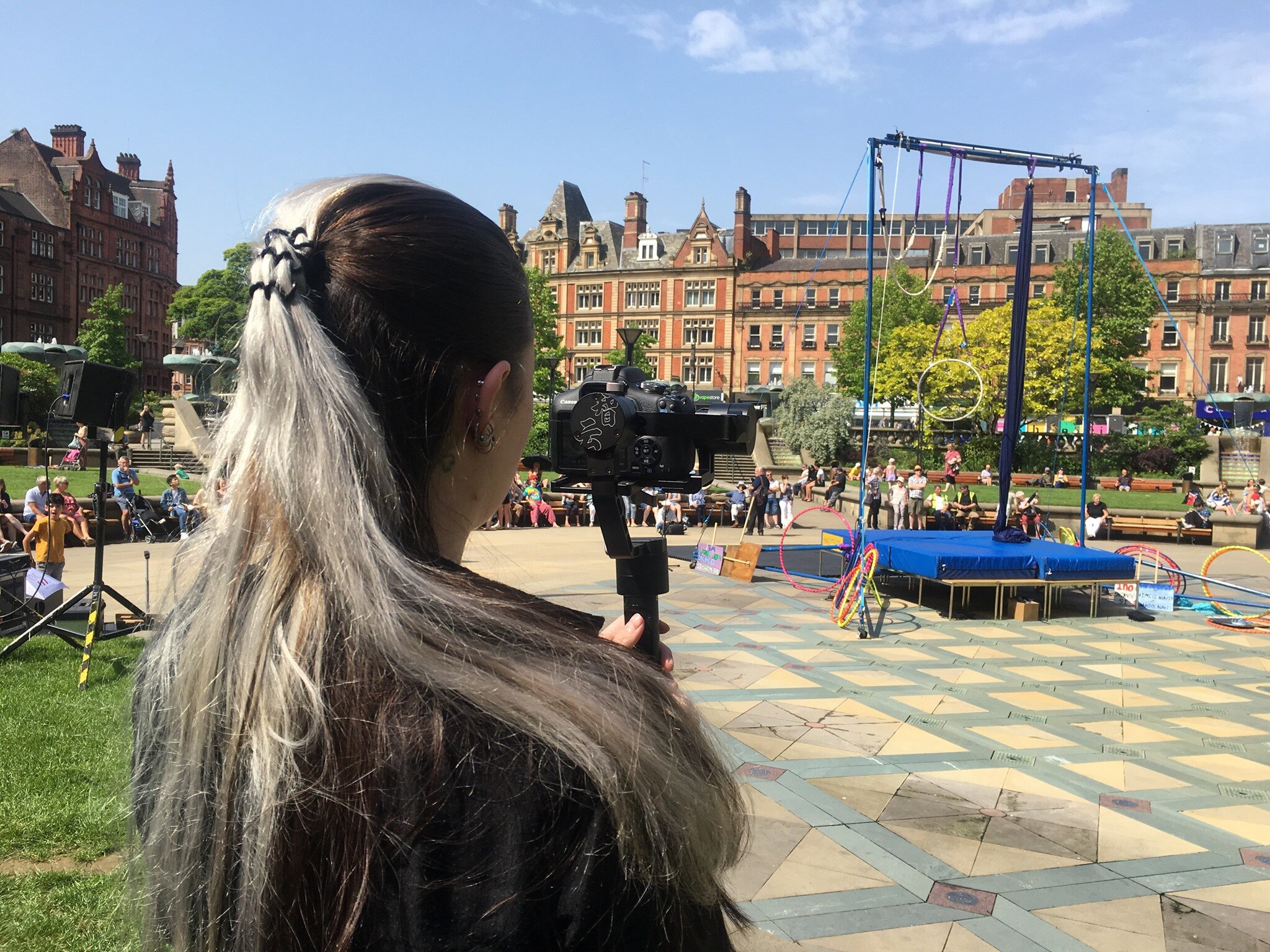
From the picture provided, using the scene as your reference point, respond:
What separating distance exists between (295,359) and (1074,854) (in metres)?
5.41

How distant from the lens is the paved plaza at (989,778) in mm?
4375

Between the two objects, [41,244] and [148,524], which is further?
[41,244]

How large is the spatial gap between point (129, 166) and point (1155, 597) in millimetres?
86166

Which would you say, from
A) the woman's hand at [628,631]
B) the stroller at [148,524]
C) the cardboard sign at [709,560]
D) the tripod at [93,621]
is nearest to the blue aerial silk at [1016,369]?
the cardboard sign at [709,560]

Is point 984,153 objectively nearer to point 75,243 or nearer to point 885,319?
point 885,319

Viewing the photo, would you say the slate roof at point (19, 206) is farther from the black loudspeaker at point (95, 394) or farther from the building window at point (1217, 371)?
the building window at point (1217, 371)

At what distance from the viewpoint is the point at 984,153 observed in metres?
14.1

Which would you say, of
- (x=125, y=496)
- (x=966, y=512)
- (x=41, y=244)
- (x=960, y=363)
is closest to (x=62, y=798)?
(x=125, y=496)

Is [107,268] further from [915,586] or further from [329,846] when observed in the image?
[329,846]

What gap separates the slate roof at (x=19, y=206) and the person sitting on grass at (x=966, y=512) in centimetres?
6209

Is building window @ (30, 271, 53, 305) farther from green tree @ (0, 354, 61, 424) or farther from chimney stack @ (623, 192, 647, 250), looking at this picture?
chimney stack @ (623, 192, 647, 250)

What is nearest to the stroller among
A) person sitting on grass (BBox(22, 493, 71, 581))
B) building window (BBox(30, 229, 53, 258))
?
person sitting on grass (BBox(22, 493, 71, 581))

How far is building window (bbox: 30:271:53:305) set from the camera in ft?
206

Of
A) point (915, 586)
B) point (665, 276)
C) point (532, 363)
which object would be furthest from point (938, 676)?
point (665, 276)
